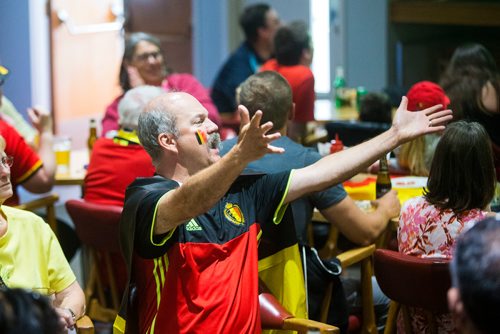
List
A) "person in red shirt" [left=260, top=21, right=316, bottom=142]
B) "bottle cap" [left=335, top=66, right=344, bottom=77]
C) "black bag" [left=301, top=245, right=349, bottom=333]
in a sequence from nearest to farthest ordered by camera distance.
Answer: "black bag" [left=301, top=245, right=349, bottom=333] → "person in red shirt" [left=260, top=21, right=316, bottom=142] → "bottle cap" [left=335, top=66, right=344, bottom=77]

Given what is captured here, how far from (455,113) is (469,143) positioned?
183cm

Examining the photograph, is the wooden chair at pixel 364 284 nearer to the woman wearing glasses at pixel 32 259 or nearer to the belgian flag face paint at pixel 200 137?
the belgian flag face paint at pixel 200 137

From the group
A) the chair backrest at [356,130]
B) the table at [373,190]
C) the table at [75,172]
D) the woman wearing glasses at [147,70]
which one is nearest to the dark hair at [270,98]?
the table at [373,190]

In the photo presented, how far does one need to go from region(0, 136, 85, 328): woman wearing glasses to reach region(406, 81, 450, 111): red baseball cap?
191 cm

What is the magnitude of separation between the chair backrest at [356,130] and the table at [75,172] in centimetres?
145

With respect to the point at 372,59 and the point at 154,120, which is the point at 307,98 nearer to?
the point at 154,120

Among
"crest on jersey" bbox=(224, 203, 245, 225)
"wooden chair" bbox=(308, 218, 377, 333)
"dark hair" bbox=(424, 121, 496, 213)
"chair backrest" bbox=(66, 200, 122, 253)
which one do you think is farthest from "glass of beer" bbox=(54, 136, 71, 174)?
"dark hair" bbox=(424, 121, 496, 213)

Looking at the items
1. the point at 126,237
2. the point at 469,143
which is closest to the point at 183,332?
the point at 126,237

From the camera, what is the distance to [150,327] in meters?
2.80

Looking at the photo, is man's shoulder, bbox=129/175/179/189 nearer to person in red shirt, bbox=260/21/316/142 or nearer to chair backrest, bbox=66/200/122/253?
chair backrest, bbox=66/200/122/253

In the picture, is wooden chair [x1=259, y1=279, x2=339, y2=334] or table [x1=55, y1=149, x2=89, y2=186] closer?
wooden chair [x1=259, y1=279, x2=339, y2=334]

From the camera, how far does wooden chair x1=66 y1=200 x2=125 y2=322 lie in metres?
3.80

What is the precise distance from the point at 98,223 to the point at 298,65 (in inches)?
95.0

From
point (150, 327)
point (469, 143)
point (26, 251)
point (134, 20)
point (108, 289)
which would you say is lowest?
point (108, 289)
